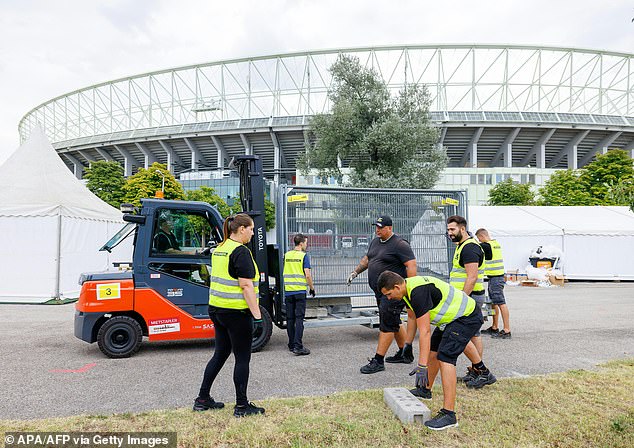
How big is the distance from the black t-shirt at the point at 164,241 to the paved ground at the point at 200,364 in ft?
5.29

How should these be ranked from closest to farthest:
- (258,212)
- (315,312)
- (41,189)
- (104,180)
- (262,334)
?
(262,334) < (258,212) < (315,312) < (41,189) < (104,180)

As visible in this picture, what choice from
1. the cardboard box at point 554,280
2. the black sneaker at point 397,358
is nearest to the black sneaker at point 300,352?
the black sneaker at point 397,358

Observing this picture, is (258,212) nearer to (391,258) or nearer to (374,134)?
(391,258)

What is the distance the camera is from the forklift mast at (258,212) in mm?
6961

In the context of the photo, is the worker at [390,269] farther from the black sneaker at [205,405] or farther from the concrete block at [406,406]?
the black sneaker at [205,405]

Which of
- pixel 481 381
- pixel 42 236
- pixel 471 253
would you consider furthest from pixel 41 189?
pixel 481 381

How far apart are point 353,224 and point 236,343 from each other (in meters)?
4.14

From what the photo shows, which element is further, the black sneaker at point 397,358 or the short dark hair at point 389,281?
the black sneaker at point 397,358

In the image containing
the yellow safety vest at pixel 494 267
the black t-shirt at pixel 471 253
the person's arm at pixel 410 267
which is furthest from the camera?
the yellow safety vest at pixel 494 267

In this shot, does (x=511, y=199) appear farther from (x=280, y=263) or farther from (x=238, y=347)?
(x=238, y=347)

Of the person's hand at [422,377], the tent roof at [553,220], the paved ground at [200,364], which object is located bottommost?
the paved ground at [200,364]

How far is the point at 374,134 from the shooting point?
17.5 meters

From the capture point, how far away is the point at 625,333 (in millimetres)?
8016

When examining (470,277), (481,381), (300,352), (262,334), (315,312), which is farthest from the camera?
(315,312)
